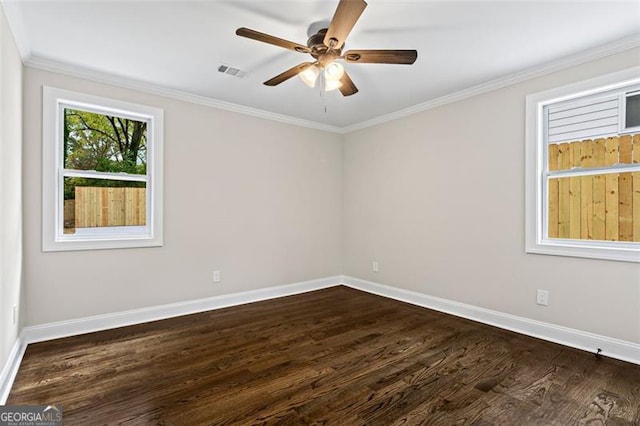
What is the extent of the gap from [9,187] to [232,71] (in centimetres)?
197

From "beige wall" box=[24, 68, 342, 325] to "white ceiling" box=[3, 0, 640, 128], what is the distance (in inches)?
23.7

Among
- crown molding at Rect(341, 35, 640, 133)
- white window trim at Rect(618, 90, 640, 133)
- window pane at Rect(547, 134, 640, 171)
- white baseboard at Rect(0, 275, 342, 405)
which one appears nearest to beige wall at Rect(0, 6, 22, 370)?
white baseboard at Rect(0, 275, 342, 405)

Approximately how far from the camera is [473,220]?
357 centimetres

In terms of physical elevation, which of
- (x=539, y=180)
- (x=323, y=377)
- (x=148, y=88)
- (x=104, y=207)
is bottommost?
(x=323, y=377)

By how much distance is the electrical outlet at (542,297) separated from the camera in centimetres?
301

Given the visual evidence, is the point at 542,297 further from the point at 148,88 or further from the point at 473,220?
the point at 148,88

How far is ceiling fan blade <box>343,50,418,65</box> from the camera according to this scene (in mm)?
2189

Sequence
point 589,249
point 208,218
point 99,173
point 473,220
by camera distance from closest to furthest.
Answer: point 589,249
point 99,173
point 473,220
point 208,218

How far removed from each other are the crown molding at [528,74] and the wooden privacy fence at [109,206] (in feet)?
10.6

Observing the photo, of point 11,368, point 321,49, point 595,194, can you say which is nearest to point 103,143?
point 11,368

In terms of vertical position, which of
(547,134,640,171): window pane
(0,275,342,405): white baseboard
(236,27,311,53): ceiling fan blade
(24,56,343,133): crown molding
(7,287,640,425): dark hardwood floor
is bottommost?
(7,287,640,425): dark hardwood floor

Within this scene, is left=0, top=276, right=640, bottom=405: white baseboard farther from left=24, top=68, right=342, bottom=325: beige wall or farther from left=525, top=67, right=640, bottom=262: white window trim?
left=525, top=67, right=640, bottom=262: white window trim

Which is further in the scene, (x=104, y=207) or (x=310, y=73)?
(x=104, y=207)

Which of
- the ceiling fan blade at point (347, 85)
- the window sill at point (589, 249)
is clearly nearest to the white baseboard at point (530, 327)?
the window sill at point (589, 249)
